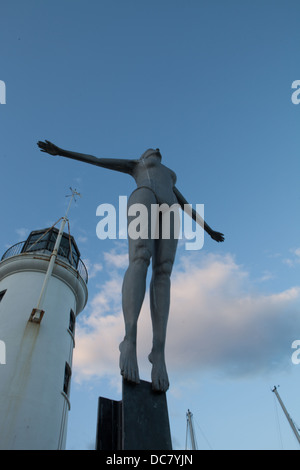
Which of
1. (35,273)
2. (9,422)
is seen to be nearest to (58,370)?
(9,422)

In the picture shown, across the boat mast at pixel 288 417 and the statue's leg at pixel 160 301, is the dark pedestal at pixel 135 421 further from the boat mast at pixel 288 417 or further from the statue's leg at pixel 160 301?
the boat mast at pixel 288 417

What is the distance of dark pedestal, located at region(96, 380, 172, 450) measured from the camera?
114 inches

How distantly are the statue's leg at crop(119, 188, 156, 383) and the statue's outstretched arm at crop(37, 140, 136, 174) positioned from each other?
0.90 m

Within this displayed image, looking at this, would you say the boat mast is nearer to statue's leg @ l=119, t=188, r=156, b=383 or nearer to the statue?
the statue

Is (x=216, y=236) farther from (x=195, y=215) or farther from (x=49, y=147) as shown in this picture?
(x=49, y=147)

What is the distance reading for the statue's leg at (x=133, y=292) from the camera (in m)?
3.35

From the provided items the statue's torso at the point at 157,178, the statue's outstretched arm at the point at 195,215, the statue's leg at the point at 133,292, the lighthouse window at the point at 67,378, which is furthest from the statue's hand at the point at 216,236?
the lighthouse window at the point at 67,378

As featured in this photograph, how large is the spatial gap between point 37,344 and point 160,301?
41.8ft

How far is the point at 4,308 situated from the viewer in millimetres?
16828

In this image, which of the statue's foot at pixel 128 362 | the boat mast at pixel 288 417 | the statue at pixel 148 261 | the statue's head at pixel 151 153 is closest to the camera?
the statue's foot at pixel 128 362

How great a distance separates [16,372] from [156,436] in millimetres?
12699

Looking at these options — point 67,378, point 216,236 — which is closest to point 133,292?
point 216,236

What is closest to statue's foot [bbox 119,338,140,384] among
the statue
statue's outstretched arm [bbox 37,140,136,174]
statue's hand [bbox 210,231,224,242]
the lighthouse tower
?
the statue

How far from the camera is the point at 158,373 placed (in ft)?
11.5
